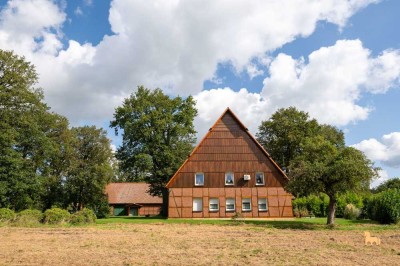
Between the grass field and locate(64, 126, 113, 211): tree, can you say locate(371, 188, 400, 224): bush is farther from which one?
locate(64, 126, 113, 211): tree

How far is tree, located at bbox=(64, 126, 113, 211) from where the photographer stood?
47344mm

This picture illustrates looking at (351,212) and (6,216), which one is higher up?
(351,212)

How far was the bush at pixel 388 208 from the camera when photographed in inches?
1118

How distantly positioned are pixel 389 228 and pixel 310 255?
14.9 metres

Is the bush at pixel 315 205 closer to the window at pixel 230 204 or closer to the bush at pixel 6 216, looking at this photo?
the window at pixel 230 204

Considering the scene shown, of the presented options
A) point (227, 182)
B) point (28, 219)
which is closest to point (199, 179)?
point (227, 182)

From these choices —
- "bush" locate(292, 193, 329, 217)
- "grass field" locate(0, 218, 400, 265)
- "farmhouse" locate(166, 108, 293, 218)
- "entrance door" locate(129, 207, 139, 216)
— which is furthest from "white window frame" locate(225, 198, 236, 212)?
"entrance door" locate(129, 207, 139, 216)

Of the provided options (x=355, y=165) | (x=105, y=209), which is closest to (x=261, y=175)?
(x=355, y=165)

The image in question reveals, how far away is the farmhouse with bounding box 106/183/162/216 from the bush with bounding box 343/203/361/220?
32.1 meters

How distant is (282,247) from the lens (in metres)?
14.7

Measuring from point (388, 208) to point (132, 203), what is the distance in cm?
4078

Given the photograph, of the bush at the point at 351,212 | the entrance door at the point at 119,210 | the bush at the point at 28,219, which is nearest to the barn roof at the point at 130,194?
the entrance door at the point at 119,210

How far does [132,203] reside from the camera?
60031mm

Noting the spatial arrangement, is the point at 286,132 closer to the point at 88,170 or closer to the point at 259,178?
the point at 259,178
